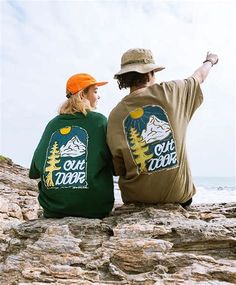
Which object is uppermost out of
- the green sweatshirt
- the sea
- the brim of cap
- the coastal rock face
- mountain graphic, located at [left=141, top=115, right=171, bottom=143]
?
the brim of cap

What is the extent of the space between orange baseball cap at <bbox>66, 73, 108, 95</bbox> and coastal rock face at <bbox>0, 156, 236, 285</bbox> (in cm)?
160

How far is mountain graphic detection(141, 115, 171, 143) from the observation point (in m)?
4.77

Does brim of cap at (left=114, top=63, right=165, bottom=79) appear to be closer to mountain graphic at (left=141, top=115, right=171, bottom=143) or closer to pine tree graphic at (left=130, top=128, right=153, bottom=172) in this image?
mountain graphic at (left=141, top=115, right=171, bottom=143)

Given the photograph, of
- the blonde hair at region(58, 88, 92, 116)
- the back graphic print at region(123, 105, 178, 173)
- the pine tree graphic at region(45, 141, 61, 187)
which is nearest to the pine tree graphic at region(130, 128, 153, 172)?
the back graphic print at region(123, 105, 178, 173)

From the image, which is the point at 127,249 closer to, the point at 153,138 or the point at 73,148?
the point at 153,138

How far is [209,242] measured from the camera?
4.06m

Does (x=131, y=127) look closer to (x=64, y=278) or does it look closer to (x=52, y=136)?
(x=52, y=136)

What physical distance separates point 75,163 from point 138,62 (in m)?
1.47

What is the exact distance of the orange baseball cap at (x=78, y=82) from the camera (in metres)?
5.30

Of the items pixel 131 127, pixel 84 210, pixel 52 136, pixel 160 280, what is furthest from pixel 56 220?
pixel 160 280

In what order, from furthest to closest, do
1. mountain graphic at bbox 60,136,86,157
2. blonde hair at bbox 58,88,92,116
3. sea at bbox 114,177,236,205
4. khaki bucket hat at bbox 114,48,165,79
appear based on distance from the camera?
1. sea at bbox 114,177,236,205
2. blonde hair at bbox 58,88,92,116
3. khaki bucket hat at bbox 114,48,165,79
4. mountain graphic at bbox 60,136,86,157

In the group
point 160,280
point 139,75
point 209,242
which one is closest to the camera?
point 160,280

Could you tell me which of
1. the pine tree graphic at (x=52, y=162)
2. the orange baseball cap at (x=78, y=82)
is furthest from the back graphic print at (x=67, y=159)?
the orange baseball cap at (x=78, y=82)

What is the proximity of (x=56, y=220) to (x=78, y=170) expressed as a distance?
0.66 meters
